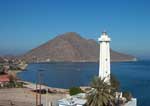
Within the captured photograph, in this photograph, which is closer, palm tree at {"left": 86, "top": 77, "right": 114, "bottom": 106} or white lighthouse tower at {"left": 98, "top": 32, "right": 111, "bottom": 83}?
palm tree at {"left": 86, "top": 77, "right": 114, "bottom": 106}

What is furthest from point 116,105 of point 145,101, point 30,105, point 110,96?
point 145,101

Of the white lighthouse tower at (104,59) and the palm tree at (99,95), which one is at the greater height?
the white lighthouse tower at (104,59)

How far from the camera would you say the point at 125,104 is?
32.1 metres

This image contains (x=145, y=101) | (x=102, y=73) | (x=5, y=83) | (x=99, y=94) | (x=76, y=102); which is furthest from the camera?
(x=5, y=83)

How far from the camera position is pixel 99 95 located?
27062 mm

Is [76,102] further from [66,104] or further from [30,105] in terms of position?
[30,105]

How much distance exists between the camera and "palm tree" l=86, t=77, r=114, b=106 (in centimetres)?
2691

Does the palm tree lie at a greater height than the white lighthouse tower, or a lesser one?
lesser

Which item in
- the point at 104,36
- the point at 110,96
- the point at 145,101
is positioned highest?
the point at 104,36

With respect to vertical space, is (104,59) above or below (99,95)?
above

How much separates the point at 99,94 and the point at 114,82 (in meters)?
5.68

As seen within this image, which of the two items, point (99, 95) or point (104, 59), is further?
point (104, 59)

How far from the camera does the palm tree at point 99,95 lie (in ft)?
88.3

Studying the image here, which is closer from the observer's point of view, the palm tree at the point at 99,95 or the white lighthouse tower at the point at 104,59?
the palm tree at the point at 99,95
